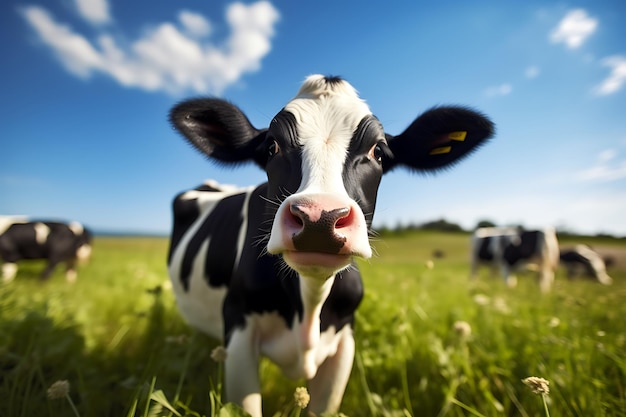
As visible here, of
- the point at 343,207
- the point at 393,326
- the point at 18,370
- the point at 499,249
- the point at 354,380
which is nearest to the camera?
the point at 343,207

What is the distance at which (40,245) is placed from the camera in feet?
28.7

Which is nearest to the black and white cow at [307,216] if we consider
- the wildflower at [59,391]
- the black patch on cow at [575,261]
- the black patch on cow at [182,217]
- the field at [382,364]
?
the field at [382,364]

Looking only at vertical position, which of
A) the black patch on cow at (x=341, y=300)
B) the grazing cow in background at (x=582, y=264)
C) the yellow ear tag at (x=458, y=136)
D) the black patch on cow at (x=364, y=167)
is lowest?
the grazing cow in background at (x=582, y=264)

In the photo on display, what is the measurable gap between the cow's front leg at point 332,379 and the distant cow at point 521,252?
488 inches

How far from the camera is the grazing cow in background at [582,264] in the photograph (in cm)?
1556

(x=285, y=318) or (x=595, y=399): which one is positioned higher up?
(x=285, y=318)

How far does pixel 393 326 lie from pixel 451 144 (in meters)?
1.51

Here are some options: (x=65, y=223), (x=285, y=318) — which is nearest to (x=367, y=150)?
(x=285, y=318)

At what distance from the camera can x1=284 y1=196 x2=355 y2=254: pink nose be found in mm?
1058

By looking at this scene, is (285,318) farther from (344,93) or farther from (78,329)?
(78,329)

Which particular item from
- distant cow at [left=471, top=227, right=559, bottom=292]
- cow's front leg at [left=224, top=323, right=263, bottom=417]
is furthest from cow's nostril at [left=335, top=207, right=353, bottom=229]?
distant cow at [left=471, top=227, right=559, bottom=292]

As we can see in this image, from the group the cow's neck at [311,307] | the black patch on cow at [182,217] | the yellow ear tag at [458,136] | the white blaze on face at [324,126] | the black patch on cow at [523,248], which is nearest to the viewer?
the white blaze on face at [324,126]

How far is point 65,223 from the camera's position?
980 cm

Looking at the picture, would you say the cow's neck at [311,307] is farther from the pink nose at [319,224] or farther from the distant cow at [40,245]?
the distant cow at [40,245]
